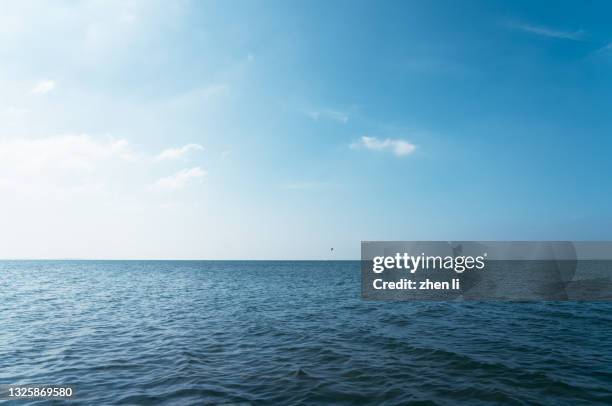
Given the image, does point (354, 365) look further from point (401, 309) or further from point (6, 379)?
point (401, 309)

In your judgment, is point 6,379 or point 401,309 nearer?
point 6,379

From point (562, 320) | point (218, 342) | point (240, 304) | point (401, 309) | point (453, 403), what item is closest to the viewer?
point (453, 403)

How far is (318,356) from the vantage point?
1596cm

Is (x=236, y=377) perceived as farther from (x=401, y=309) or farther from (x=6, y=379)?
(x=401, y=309)

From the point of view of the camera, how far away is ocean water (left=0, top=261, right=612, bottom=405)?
11.4 m

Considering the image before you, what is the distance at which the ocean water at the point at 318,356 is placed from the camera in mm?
11422

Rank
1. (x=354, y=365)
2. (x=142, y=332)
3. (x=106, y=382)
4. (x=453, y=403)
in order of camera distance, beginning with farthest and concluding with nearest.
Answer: (x=142, y=332) < (x=354, y=365) < (x=106, y=382) < (x=453, y=403)

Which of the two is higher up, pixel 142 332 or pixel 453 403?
pixel 453 403

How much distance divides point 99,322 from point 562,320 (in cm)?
3685

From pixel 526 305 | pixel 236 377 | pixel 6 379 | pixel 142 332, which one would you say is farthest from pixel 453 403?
pixel 526 305

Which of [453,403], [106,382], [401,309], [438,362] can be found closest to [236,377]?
[106,382]

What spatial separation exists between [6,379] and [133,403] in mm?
7051

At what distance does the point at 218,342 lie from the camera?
19.1m

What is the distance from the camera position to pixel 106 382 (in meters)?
12.6
